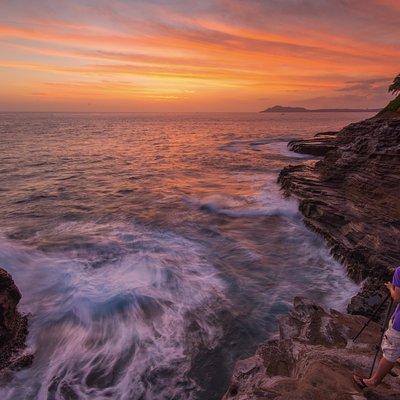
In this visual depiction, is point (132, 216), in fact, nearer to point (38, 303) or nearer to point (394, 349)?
point (38, 303)

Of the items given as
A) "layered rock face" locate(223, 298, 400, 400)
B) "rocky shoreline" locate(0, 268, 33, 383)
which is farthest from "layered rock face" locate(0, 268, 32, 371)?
"layered rock face" locate(223, 298, 400, 400)

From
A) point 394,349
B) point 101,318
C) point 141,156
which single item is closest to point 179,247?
point 101,318

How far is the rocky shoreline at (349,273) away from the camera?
555cm

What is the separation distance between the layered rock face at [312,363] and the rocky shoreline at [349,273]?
1 centimetres

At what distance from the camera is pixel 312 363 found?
6.02 metres

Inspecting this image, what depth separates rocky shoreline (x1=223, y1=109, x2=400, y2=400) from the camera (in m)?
5.55

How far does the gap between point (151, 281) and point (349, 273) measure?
674 cm

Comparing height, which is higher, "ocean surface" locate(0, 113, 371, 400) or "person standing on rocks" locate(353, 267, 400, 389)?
"person standing on rocks" locate(353, 267, 400, 389)

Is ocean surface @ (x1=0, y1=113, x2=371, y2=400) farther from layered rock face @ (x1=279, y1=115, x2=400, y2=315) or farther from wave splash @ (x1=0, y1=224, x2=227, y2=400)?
layered rock face @ (x1=279, y1=115, x2=400, y2=315)

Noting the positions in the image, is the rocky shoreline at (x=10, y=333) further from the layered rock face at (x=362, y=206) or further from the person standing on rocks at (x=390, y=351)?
the layered rock face at (x=362, y=206)

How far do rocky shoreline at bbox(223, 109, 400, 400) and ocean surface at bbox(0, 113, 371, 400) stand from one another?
1.07m

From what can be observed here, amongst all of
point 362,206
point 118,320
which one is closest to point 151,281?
point 118,320

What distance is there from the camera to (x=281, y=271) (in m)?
12.9

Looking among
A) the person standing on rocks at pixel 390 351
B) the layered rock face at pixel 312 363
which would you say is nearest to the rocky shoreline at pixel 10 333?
the layered rock face at pixel 312 363
